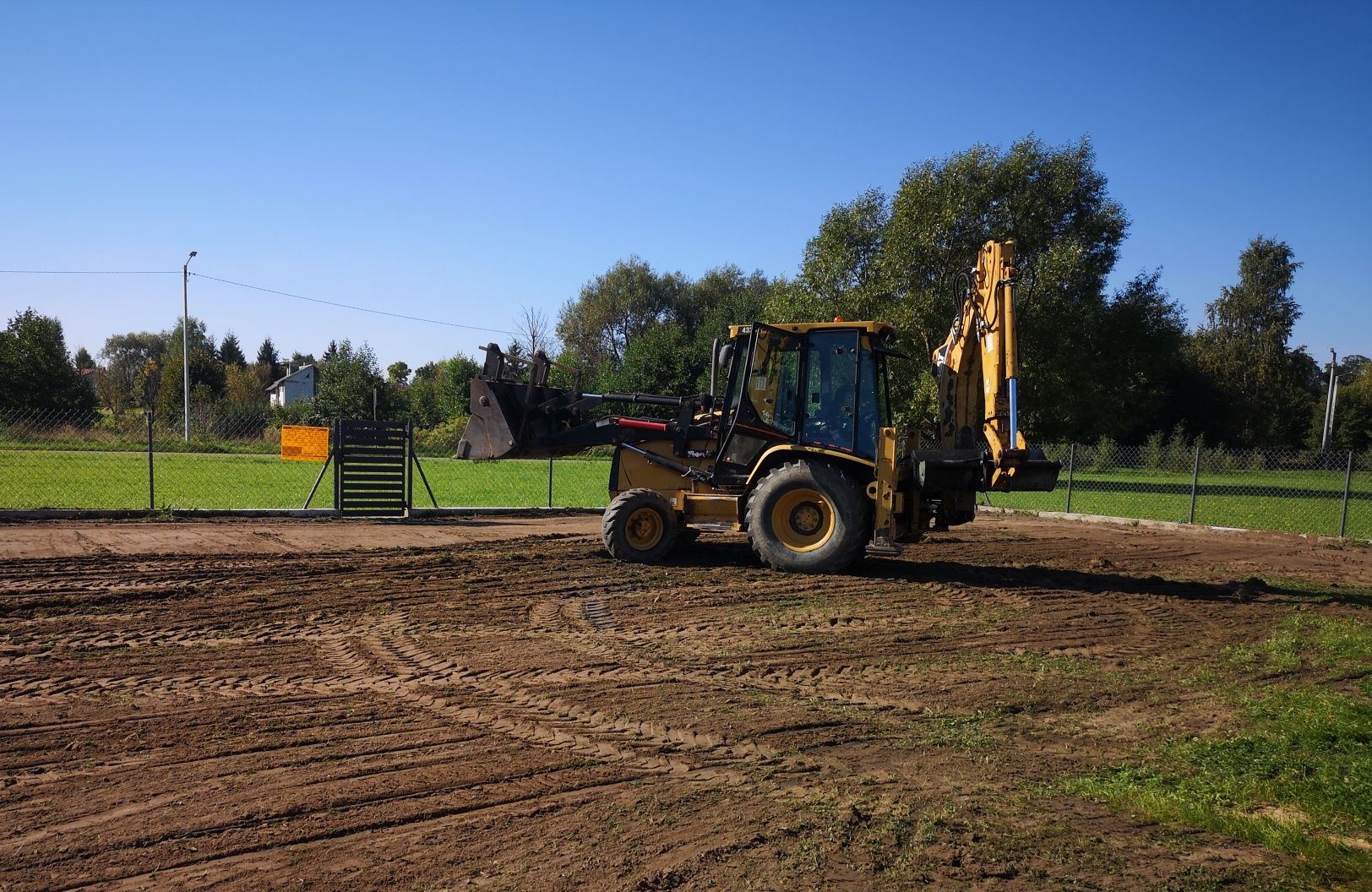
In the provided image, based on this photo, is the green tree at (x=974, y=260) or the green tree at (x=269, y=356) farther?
the green tree at (x=269, y=356)

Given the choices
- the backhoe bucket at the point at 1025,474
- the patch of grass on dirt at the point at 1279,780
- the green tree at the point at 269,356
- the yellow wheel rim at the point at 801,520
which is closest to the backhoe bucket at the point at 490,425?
the yellow wheel rim at the point at 801,520

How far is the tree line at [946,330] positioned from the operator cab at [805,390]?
5.06 feet

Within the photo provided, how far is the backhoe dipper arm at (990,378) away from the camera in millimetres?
9625

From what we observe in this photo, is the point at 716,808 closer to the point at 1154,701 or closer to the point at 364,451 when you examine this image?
the point at 1154,701

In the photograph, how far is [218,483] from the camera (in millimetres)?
20625

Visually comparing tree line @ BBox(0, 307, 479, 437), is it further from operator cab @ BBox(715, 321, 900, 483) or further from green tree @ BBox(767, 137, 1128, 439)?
operator cab @ BBox(715, 321, 900, 483)

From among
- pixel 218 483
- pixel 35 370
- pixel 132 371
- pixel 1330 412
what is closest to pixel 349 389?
pixel 35 370

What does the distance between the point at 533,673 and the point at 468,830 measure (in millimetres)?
2406

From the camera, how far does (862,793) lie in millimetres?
4281

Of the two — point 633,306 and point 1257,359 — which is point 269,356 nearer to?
point 633,306

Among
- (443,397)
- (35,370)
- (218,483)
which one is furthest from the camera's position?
(443,397)

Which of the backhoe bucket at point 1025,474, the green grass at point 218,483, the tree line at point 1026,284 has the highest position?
the tree line at point 1026,284

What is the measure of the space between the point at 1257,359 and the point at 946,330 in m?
37.9

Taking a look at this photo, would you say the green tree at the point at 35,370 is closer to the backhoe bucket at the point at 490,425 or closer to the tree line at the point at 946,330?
the tree line at the point at 946,330
